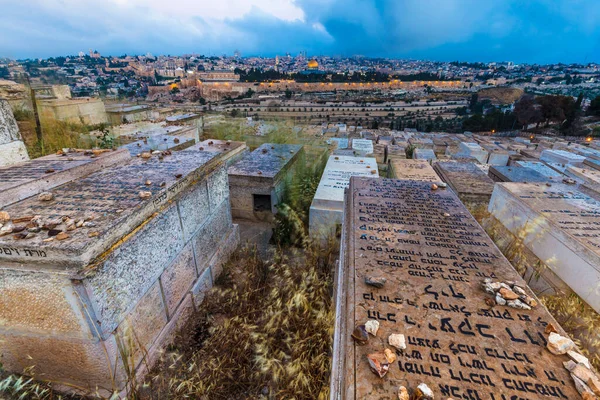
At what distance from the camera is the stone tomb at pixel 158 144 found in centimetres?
582

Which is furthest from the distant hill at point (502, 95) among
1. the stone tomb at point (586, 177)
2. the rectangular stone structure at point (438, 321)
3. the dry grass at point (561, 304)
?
the rectangular stone structure at point (438, 321)

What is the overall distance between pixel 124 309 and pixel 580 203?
16.0 ft

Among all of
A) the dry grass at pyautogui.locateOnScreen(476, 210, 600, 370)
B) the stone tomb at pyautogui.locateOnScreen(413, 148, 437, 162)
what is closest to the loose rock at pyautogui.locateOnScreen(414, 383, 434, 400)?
the dry grass at pyautogui.locateOnScreen(476, 210, 600, 370)

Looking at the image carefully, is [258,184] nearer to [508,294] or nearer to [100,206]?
[100,206]

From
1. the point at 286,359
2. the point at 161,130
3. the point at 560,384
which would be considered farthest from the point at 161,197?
the point at 161,130

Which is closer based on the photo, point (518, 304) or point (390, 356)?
point (390, 356)

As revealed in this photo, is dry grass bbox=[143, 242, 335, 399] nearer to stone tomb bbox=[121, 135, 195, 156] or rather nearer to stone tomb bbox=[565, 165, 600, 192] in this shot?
stone tomb bbox=[121, 135, 195, 156]

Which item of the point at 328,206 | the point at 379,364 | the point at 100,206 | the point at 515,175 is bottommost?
the point at 328,206

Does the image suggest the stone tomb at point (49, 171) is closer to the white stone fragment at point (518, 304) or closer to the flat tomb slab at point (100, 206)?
the flat tomb slab at point (100, 206)

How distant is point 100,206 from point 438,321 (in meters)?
2.73

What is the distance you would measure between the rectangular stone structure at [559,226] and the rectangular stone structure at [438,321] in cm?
86

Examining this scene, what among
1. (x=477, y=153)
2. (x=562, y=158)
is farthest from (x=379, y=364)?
(x=477, y=153)

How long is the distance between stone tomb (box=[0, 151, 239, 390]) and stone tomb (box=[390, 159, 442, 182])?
12.6ft

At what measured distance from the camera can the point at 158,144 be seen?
20.1 ft
